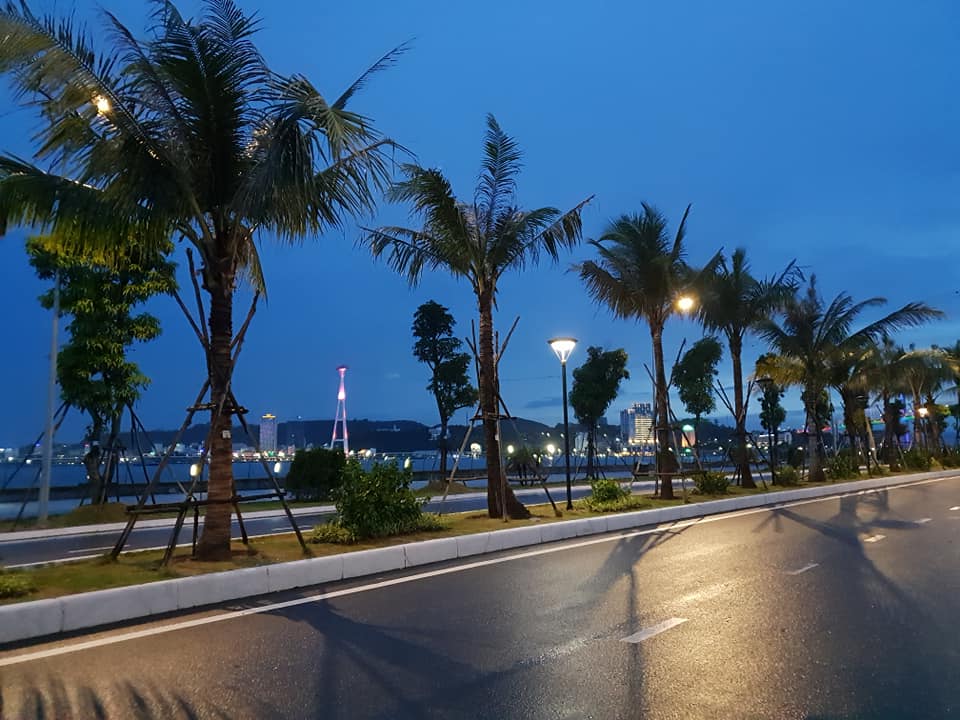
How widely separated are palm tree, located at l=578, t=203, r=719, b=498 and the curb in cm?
682

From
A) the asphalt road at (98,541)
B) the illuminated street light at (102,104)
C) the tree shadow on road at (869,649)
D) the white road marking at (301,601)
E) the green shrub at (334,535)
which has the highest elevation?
the illuminated street light at (102,104)

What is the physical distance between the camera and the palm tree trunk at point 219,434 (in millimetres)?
9789

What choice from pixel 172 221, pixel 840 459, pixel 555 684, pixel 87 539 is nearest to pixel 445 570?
pixel 555 684

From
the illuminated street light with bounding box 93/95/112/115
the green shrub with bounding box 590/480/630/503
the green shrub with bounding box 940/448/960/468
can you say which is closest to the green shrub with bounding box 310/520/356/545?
the illuminated street light with bounding box 93/95/112/115

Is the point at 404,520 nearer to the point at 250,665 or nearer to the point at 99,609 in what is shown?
the point at 99,609

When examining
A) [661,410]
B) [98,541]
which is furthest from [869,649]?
[661,410]

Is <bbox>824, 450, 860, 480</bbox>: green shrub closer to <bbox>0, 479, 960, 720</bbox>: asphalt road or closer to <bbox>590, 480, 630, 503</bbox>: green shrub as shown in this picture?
<bbox>590, 480, 630, 503</bbox>: green shrub

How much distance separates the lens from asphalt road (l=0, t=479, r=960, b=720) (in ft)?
15.8

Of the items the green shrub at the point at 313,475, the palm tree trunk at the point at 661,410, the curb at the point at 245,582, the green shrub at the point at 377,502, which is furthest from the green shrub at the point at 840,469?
the green shrub at the point at 377,502

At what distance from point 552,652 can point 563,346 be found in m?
12.6

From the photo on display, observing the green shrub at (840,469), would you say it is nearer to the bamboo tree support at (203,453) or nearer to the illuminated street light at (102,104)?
the bamboo tree support at (203,453)

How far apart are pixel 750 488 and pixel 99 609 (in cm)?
2229

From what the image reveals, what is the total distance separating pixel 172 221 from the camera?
10250mm

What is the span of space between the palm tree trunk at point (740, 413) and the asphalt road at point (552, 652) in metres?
15.8
